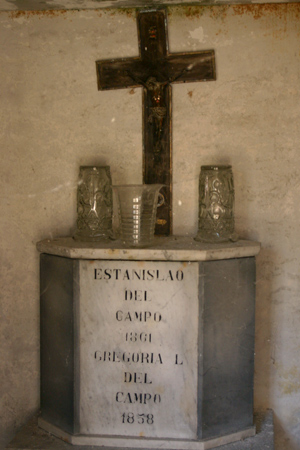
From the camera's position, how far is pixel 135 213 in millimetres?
1943

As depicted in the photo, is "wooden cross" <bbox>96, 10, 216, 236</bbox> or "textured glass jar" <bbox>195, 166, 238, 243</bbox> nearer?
"textured glass jar" <bbox>195, 166, 238, 243</bbox>

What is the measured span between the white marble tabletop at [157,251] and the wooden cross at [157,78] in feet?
1.06

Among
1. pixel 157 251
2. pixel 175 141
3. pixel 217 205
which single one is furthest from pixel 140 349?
pixel 175 141

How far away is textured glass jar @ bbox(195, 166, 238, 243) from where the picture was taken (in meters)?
2.00

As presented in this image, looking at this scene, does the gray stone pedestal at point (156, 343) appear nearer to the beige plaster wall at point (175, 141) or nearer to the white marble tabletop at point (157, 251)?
the white marble tabletop at point (157, 251)

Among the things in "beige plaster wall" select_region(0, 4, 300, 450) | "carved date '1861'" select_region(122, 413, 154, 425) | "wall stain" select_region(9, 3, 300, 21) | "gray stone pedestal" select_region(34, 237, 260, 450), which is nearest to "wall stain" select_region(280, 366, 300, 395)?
"beige plaster wall" select_region(0, 4, 300, 450)

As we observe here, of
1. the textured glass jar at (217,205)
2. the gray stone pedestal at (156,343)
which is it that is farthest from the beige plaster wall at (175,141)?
the gray stone pedestal at (156,343)

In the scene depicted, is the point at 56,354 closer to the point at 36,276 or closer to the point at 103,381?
the point at 103,381

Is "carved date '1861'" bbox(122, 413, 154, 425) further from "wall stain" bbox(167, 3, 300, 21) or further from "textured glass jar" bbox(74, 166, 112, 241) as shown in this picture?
"wall stain" bbox(167, 3, 300, 21)

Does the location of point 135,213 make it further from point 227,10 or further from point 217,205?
point 227,10

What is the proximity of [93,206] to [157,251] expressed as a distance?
1.15 feet

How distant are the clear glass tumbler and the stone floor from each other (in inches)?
30.3

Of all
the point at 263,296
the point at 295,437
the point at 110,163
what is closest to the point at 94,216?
the point at 110,163

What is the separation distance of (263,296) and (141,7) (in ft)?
4.22
